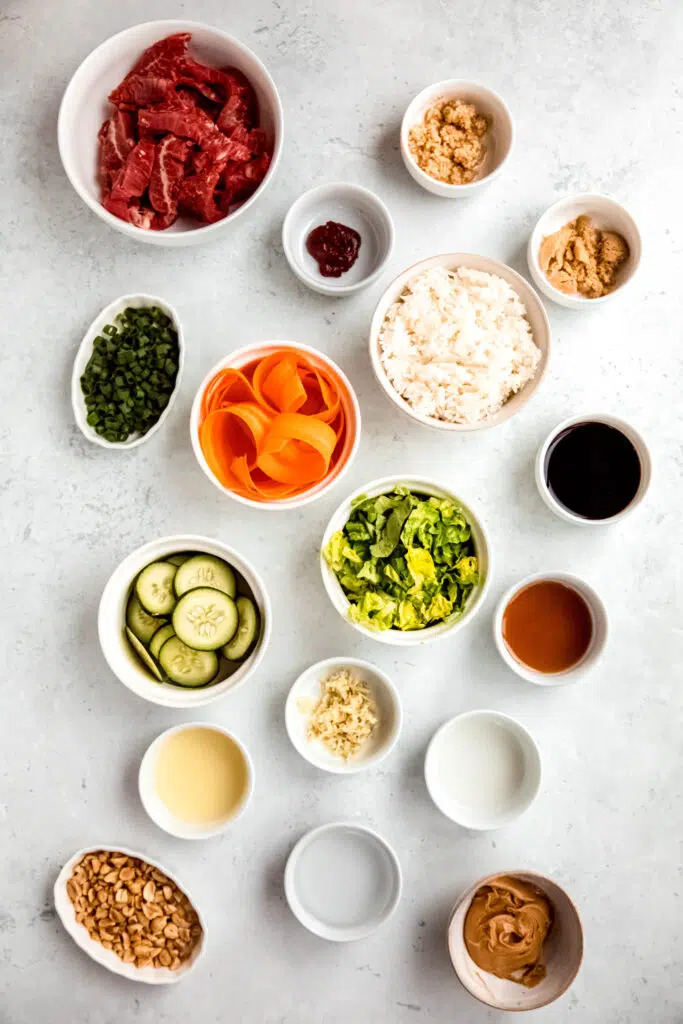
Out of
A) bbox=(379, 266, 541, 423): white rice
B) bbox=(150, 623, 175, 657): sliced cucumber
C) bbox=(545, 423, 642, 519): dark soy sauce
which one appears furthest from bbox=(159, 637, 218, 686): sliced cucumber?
bbox=(545, 423, 642, 519): dark soy sauce

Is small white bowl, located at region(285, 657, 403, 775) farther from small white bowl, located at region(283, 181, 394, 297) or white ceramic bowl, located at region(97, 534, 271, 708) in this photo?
small white bowl, located at region(283, 181, 394, 297)

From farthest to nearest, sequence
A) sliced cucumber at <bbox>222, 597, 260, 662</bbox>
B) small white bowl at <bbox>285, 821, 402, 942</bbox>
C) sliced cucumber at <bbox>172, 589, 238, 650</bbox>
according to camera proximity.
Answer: small white bowl at <bbox>285, 821, 402, 942</bbox>, sliced cucumber at <bbox>222, 597, 260, 662</bbox>, sliced cucumber at <bbox>172, 589, 238, 650</bbox>

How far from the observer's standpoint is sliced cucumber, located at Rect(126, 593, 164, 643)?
274 cm

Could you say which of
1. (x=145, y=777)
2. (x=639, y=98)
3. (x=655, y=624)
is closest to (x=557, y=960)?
(x=655, y=624)

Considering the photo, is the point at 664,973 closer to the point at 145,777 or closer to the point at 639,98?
the point at 145,777

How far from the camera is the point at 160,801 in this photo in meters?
2.82

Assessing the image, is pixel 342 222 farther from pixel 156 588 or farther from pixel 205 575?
pixel 156 588

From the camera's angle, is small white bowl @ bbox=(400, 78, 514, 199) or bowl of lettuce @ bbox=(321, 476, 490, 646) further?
small white bowl @ bbox=(400, 78, 514, 199)

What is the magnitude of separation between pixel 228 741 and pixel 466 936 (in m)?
1.06

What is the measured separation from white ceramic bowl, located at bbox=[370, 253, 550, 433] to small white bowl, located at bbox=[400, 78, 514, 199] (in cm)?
30

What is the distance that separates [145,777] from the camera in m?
2.76

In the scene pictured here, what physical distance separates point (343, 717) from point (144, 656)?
2.36 ft

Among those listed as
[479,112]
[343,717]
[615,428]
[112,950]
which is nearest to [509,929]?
[343,717]

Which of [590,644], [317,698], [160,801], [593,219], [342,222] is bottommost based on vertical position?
[160,801]
